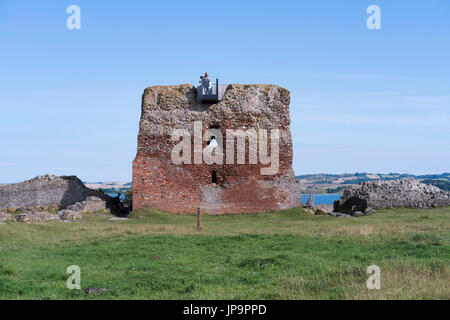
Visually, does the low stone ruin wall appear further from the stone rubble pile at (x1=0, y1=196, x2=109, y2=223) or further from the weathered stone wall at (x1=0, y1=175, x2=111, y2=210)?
the stone rubble pile at (x1=0, y1=196, x2=109, y2=223)

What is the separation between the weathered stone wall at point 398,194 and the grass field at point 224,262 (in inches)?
387

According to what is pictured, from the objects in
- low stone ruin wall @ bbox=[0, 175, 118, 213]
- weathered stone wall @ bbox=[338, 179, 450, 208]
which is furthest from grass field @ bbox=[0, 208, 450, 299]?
low stone ruin wall @ bbox=[0, 175, 118, 213]

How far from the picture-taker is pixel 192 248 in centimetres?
1337

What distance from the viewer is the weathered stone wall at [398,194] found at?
26.4 metres

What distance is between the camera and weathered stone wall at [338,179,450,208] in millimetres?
26375

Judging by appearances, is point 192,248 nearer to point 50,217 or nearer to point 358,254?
point 358,254

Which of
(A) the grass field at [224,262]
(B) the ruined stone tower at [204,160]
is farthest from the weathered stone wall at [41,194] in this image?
(A) the grass field at [224,262]

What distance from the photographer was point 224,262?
36.6 feet

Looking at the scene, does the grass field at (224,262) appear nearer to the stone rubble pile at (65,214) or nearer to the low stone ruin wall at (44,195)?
the stone rubble pile at (65,214)

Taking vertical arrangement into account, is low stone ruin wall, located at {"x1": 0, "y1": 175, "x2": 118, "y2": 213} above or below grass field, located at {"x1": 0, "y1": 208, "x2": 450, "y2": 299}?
above

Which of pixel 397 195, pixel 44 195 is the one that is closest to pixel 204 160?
pixel 44 195

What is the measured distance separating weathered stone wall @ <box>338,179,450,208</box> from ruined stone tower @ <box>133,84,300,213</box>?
5.58 m

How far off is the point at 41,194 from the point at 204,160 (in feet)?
36.5
